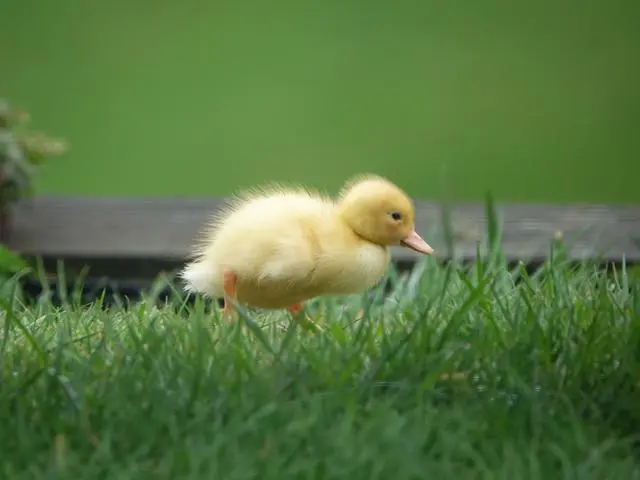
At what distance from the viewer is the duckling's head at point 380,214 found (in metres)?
2.22

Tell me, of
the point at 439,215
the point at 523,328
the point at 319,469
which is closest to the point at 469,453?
the point at 319,469

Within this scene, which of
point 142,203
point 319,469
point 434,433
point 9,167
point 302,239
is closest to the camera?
point 319,469

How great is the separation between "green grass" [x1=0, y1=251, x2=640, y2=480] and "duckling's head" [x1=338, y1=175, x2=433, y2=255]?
0.15 metres

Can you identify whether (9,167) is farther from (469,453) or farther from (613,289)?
(469,453)

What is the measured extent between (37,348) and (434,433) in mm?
716

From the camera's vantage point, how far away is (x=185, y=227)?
3.58m

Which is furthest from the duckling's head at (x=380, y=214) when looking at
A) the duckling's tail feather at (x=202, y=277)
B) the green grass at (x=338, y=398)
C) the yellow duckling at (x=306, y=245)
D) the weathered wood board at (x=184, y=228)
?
the weathered wood board at (x=184, y=228)

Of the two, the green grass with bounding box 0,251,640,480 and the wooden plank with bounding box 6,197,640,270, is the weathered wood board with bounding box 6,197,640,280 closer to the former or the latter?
the wooden plank with bounding box 6,197,640,270

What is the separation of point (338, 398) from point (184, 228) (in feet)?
6.15

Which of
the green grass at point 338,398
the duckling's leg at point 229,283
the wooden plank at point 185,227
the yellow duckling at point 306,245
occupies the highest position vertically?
the wooden plank at point 185,227

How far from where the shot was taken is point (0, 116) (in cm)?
359

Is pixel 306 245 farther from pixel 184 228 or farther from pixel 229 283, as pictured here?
pixel 184 228

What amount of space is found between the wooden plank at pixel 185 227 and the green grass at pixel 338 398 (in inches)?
45.3

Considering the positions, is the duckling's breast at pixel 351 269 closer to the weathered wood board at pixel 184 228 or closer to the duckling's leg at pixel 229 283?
the duckling's leg at pixel 229 283
